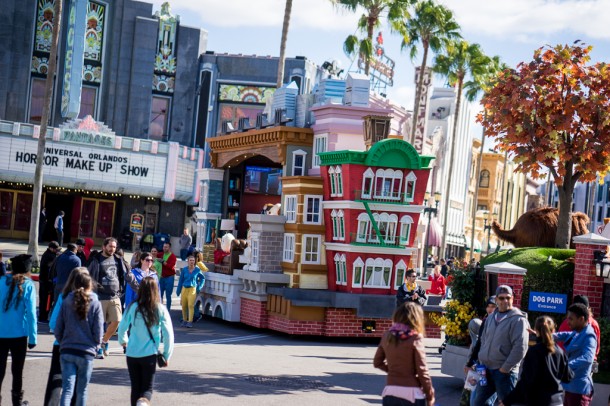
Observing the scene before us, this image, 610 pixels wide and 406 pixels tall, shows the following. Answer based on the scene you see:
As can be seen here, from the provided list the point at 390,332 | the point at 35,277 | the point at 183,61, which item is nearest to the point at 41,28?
the point at 183,61

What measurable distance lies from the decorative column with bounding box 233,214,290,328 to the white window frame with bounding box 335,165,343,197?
179cm

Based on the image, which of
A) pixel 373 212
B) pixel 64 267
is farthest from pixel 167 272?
pixel 64 267

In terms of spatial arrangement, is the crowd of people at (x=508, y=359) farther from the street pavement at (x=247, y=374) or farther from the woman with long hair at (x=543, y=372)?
the street pavement at (x=247, y=374)

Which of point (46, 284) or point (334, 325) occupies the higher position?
point (46, 284)

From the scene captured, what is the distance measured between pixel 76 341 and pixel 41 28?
39.1 meters

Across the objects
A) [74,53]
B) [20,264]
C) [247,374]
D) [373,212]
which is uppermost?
[74,53]

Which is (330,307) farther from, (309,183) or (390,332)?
(390,332)

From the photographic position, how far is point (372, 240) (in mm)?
21812

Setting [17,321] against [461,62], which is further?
[461,62]

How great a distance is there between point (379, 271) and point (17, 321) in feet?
39.6

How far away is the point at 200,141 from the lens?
2007 inches

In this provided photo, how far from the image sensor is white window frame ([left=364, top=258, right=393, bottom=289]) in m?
21.9

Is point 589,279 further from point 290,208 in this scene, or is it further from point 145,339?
point 290,208

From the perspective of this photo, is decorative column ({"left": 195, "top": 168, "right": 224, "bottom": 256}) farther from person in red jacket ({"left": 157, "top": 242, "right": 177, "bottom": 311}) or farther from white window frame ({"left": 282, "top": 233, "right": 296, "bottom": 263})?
white window frame ({"left": 282, "top": 233, "right": 296, "bottom": 263})
